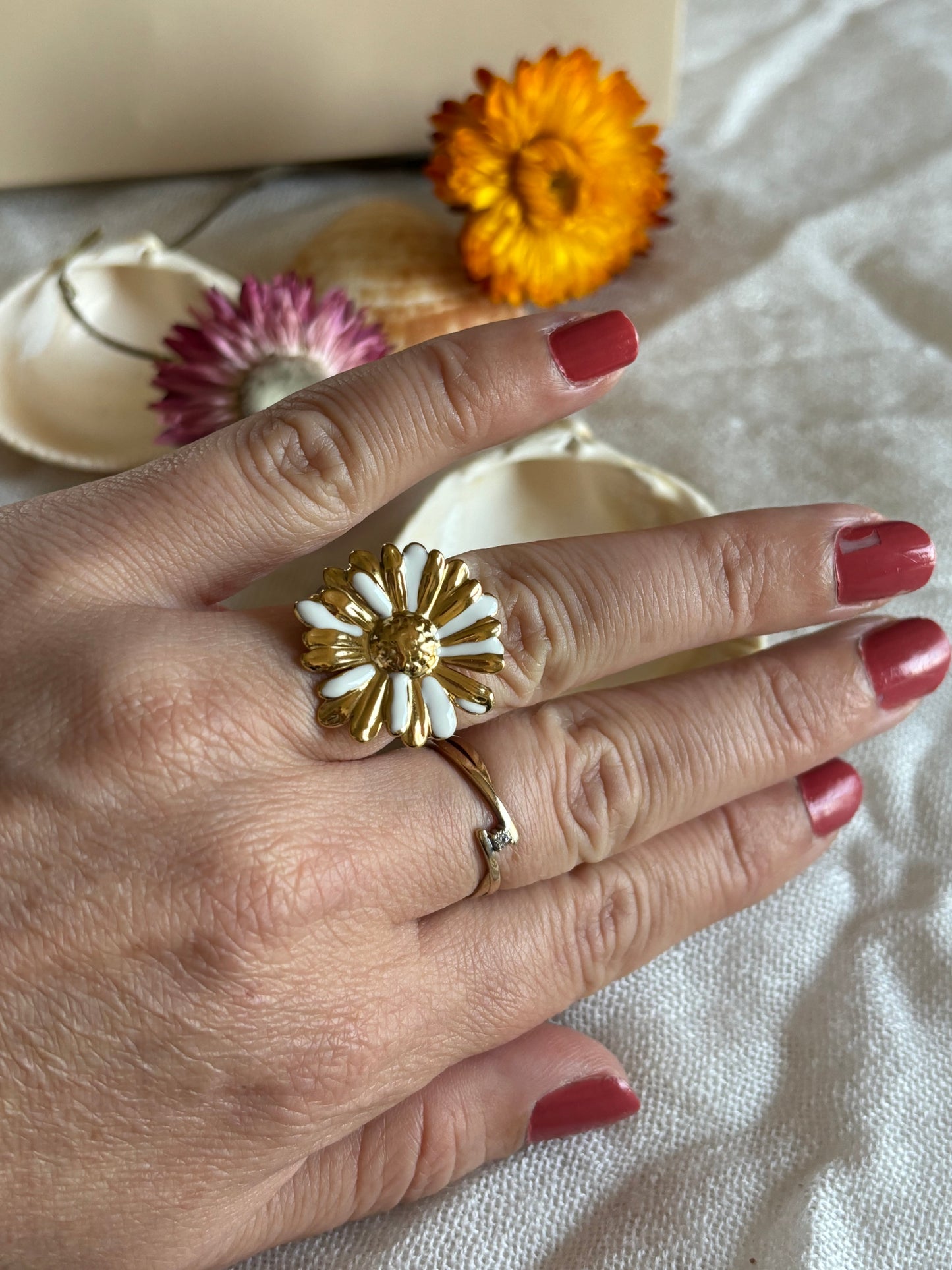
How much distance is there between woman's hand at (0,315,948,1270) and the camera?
1.57 feet

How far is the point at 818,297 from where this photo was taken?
95cm

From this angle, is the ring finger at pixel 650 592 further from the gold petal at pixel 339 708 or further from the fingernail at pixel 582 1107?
the fingernail at pixel 582 1107

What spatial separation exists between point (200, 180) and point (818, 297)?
1.86 feet

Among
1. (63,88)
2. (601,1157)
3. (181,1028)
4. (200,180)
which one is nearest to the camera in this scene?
(181,1028)

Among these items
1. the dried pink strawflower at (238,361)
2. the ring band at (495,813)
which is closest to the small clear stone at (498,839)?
the ring band at (495,813)

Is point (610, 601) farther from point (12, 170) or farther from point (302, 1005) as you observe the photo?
point (12, 170)

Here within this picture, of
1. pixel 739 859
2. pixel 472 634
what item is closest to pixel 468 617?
pixel 472 634

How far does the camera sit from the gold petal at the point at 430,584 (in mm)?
522

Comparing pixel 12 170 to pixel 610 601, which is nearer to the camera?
pixel 610 601

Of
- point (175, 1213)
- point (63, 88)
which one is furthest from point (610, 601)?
point (63, 88)

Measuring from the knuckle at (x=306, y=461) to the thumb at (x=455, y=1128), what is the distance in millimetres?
295

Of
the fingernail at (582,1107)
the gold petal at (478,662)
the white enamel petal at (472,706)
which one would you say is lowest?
the fingernail at (582,1107)

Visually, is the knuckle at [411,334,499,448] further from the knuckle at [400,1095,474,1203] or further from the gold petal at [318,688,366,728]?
the knuckle at [400,1095,474,1203]

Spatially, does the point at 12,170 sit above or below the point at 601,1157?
above
